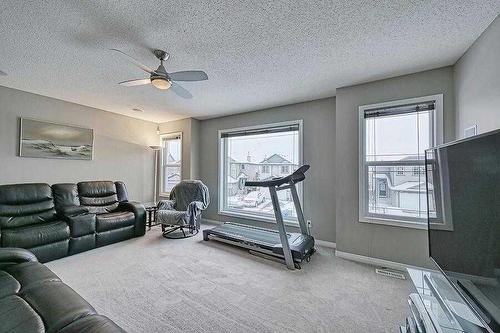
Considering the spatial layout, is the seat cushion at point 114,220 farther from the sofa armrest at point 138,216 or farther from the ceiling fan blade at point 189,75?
the ceiling fan blade at point 189,75

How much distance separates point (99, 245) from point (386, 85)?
16.0 feet

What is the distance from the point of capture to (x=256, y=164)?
446 centimetres

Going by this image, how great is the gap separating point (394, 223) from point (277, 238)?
5.23 ft

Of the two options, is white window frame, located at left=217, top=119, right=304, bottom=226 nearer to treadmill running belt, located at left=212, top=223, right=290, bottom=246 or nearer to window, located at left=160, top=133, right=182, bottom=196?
treadmill running belt, located at left=212, top=223, right=290, bottom=246

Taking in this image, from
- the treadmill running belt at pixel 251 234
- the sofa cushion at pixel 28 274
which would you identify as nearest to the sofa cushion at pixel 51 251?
the sofa cushion at pixel 28 274

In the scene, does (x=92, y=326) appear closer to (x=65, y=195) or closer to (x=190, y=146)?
(x=65, y=195)

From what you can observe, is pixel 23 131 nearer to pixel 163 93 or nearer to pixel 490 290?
pixel 163 93

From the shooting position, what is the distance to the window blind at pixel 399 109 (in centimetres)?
262

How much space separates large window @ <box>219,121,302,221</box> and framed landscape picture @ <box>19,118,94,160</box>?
2727 millimetres

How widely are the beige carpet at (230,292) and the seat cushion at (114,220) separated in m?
0.41

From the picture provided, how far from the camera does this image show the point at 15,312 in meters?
1.10

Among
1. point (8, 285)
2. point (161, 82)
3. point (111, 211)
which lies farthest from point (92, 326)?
point (111, 211)

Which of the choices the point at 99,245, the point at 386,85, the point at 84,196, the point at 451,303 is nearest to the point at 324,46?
the point at 386,85

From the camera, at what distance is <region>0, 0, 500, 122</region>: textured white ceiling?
166 cm
